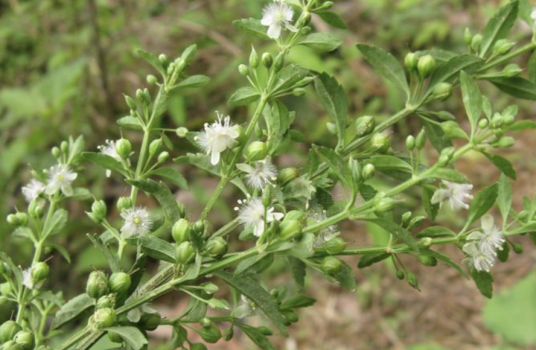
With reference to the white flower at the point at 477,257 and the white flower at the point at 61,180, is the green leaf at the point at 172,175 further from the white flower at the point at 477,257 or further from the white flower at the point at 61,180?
the white flower at the point at 477,257

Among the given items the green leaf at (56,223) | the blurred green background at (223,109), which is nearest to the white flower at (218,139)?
the green leaf at (56,223)

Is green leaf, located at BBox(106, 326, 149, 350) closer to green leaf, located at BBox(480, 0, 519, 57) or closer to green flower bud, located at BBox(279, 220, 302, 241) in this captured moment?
green flower bud, located at BBox(279, 220, 302, 241)

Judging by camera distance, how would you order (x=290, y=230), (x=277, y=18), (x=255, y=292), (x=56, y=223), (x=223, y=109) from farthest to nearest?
(x=223, y=109) → (x=56, y=223) → (x=277, y=18) → (x=255, y=292) → (x=290, y=230)

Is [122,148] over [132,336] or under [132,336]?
over

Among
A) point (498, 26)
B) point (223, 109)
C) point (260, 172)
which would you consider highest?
point (498, 26)

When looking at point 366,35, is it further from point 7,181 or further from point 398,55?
point 7,181

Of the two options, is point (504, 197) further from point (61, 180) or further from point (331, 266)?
point (61, 180)

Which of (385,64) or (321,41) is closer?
(321,41)

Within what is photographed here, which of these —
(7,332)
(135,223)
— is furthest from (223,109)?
(7,332)
